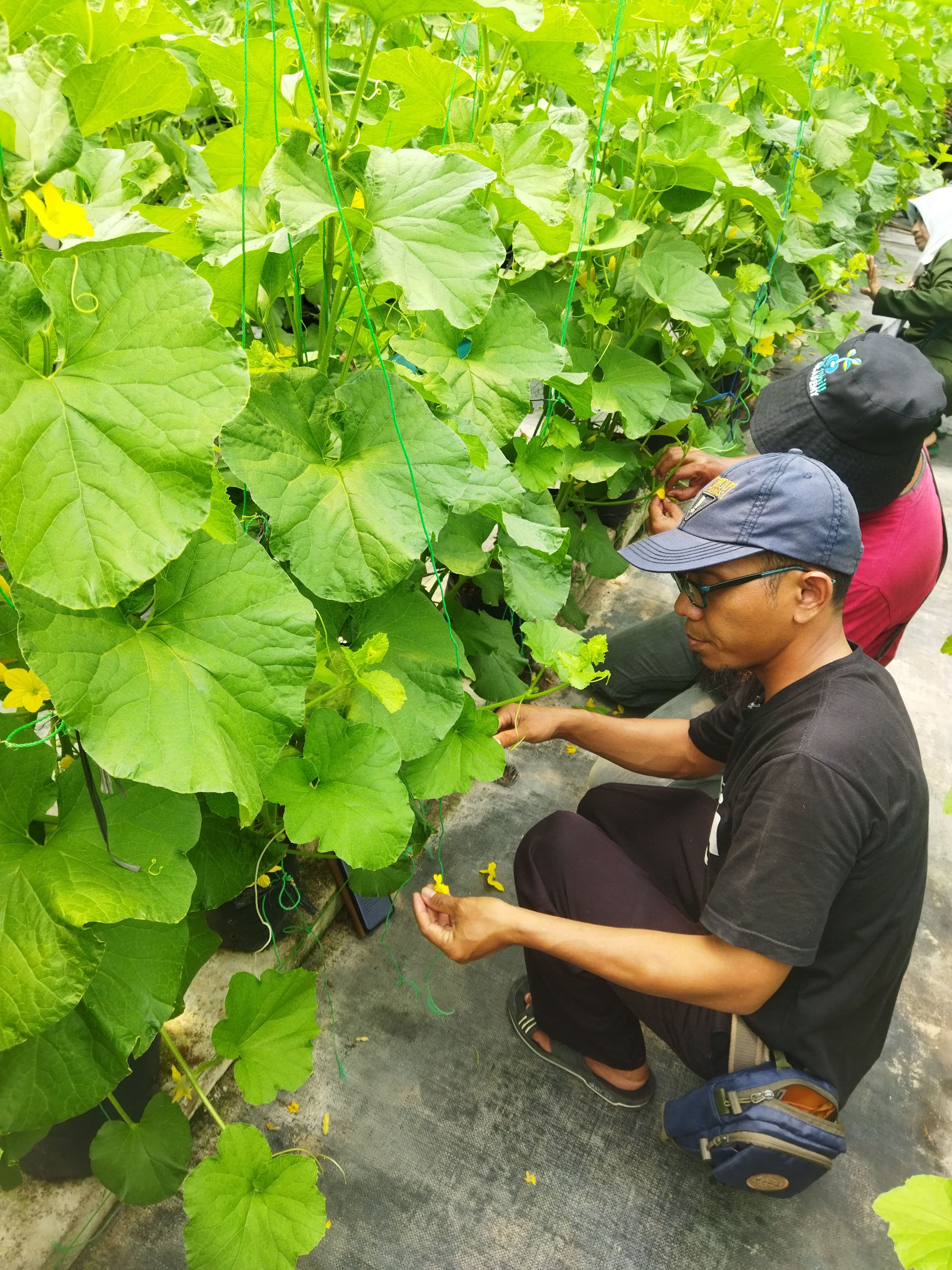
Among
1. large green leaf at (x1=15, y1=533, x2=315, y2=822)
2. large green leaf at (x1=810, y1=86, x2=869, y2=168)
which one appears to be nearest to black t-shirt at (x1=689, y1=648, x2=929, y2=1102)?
large green leaf at (x1=15, y1=533, x2=315, y2=822)

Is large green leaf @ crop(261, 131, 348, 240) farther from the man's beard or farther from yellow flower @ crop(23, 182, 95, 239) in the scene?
the man's beard

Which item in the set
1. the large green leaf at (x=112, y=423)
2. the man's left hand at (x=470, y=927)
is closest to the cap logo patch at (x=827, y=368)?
the man's left hand at (x=470, y=927)

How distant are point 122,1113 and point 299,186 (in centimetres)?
141

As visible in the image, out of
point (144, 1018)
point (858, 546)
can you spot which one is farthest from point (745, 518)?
point (144, 1018)

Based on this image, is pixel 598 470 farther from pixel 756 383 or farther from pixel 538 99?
pixel 756 383

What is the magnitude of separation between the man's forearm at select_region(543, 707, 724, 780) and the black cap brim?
2.28ft

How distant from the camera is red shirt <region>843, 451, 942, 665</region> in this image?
2.07 m

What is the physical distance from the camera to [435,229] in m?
1.04

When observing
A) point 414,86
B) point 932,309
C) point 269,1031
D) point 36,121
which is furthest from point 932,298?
point 36,121

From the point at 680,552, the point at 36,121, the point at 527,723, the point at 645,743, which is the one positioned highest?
the point at 36,121

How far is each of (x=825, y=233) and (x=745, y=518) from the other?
237 centimetres

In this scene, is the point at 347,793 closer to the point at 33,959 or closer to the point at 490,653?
the point at 33,959

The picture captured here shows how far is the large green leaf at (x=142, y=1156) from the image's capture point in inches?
58.1

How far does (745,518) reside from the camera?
155 cm
